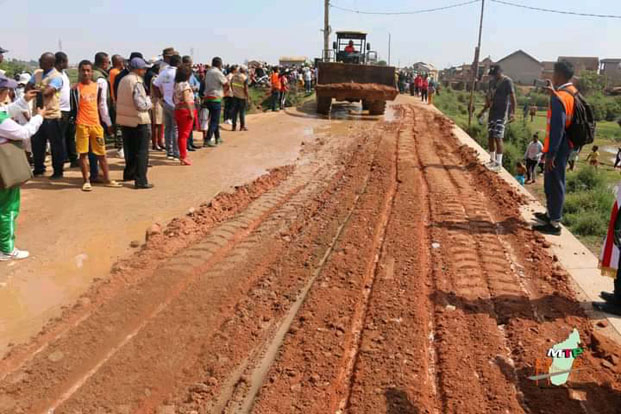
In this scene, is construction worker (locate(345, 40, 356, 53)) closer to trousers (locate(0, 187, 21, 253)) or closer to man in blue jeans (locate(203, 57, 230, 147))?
man in blue jeans (locate(203, 57, 230, 147))

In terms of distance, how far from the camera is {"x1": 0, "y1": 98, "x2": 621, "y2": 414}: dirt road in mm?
2830

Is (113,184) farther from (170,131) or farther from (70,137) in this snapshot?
(170,131)

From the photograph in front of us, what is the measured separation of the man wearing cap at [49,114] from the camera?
636 cm

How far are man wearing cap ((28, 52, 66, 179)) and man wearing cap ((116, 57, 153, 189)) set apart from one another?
31.3 inches

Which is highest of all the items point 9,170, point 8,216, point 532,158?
point 9,170

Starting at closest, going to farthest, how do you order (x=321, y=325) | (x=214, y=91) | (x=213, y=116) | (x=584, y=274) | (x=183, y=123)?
1. (x=321, y=325)
2. (x=584, y=274)
3. (x=183, y=123)
4. (x=214, y=91)
5. (x=213, y=116)

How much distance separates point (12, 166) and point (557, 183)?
5.33 meters

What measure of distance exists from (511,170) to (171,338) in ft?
48.7

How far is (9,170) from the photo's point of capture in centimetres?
425

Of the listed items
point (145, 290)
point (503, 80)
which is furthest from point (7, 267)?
point (503, 80)

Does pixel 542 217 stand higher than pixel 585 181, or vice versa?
pixel 542 217

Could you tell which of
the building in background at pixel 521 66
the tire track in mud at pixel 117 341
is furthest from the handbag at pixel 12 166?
the building in background at pixel 521 66

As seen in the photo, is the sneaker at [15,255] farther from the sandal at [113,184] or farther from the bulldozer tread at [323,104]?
the bulldozer tread at [323,104]

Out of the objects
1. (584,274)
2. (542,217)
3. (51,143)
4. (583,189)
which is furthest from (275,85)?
(584,274)
